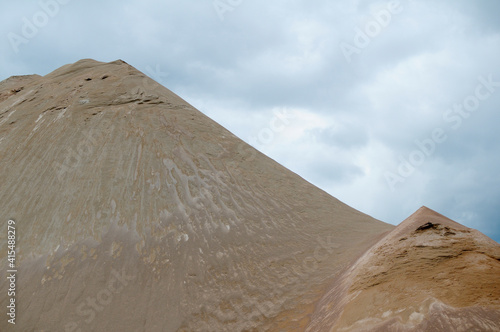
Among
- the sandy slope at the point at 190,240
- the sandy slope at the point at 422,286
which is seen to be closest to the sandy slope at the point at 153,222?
the sandy slope at the point at 190,240

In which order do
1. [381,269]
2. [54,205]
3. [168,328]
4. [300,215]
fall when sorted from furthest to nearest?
[300,215] < [54,205] < [168,328] < [381,269]

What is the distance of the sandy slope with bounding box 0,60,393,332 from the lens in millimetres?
8938

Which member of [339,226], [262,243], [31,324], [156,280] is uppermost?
[339,226]

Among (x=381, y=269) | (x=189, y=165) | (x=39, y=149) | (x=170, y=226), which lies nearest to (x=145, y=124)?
(x=189, y=165)

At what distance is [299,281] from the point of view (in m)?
9.69

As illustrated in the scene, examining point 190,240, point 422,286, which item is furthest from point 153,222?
point 422,286

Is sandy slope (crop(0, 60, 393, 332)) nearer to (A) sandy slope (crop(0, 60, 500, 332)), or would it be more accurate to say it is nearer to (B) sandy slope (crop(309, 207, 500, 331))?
(A) sandy slope (crop(0, 60, 500, 332))

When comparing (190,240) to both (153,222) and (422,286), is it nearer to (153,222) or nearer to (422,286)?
(153,222)

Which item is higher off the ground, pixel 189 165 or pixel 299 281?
pixel 189 165

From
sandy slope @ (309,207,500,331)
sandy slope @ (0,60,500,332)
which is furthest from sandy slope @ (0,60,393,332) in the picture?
sandy slope @ (309,207,500,331)

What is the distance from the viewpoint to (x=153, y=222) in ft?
36.1

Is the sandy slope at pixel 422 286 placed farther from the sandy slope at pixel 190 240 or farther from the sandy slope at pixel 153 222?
the sandy slope at pixel 153 222

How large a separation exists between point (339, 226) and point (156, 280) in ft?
21.5

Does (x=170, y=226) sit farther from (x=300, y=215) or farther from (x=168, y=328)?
(x=300, y=215)
